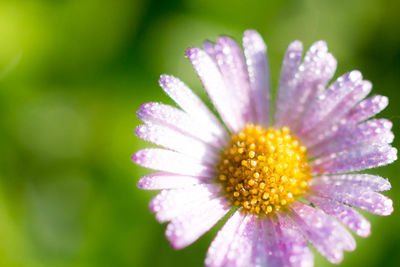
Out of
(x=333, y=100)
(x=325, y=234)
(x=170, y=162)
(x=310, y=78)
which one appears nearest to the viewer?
(x=325, y=234)

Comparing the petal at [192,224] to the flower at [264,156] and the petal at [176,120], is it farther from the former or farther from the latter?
the petal at [176,120]

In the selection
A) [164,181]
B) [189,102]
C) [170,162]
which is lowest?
[164,181]

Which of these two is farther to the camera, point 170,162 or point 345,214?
point 170,162

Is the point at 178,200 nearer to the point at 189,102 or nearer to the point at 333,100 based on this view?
the point at 189,102

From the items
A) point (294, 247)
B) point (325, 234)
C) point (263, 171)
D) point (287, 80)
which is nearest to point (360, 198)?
point (325, 234)

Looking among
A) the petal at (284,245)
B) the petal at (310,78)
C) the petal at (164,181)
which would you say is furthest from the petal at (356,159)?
the petal at (164,181)

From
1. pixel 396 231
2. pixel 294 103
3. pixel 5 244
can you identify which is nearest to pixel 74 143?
pixel 5 244

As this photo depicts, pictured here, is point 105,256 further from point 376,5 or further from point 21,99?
point 376,5
